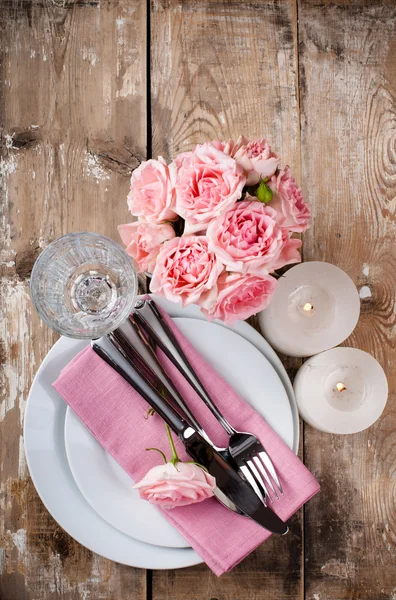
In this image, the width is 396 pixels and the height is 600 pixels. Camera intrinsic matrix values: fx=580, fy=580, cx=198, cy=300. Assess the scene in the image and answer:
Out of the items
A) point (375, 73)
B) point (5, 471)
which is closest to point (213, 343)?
point (5, 471)

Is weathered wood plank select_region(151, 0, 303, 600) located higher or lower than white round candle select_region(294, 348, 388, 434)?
higher

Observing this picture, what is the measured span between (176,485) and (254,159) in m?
0.35

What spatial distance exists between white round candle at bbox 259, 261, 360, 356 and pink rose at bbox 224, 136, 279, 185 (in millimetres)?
193

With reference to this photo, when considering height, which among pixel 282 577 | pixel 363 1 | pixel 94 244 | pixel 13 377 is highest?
pixel 363 1

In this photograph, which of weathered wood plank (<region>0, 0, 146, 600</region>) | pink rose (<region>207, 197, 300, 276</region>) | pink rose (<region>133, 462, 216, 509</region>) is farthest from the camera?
weathered wood plank (<region>0, 0, 146, 600</region>)

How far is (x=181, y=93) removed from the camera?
0.80 m

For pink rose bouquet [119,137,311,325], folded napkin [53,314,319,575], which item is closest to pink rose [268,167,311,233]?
pink rose bouquet [119,137,311,325]

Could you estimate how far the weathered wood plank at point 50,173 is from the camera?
771 millimetres

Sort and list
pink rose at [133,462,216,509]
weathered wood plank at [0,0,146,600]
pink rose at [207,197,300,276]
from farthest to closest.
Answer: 1. weathered wood plank at [0,0,146,600]
2. pink rose at [133,462,216,509]
3. pink rose at [207,197,300,276]

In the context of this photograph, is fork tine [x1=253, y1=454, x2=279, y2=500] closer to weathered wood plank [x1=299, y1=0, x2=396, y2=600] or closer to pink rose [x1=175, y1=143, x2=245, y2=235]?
weathered wood plank [x1=299, y1=0, x2=396, y2=600]

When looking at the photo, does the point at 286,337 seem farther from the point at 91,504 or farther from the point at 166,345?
the point at 91,504

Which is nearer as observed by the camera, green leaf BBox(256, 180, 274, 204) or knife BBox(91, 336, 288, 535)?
green leaf BBox(256, 180, 274, 204)

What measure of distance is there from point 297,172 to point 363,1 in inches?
10.4

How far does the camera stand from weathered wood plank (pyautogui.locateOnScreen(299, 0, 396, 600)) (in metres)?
0.78
